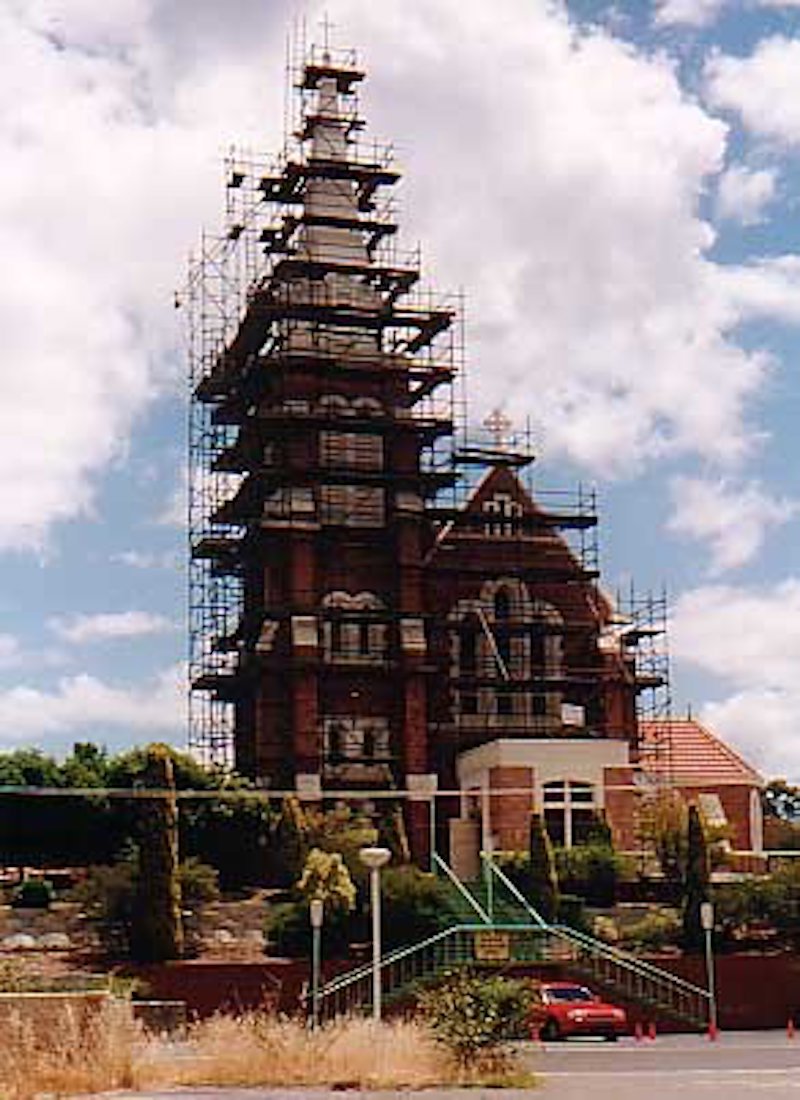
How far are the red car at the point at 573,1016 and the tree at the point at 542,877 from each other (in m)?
9.11

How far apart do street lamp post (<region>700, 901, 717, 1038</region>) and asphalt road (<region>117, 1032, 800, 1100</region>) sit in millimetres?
826

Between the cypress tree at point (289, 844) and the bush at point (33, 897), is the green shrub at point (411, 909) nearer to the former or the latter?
the cypress tree at point (289, 844)

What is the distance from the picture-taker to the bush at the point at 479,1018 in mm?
21484

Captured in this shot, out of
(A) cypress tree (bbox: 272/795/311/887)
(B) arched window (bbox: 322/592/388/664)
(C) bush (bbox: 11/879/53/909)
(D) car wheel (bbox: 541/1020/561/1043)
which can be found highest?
(B) arched window (bbox: 322/592/388/664)

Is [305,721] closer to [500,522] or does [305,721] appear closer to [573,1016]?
[500,522]

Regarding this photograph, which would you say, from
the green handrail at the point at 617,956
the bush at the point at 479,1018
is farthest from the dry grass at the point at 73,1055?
the green handrail at the point at 617,956

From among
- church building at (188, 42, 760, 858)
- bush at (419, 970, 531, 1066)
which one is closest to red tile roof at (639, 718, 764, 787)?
church building at (188, 42, 760, 858)

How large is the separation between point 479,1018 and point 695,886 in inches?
935

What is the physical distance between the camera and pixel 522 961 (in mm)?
42500

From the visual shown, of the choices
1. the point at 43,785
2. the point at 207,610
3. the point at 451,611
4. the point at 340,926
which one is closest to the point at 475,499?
the point at 451,611

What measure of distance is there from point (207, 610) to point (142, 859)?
21.3 m

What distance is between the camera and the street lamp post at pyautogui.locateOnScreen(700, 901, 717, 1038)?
126 feet

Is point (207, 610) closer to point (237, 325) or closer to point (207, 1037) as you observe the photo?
point (237, 325)

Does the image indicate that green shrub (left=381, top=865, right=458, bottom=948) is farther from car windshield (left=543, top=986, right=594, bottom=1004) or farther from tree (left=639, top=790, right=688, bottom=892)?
tree (left=639, top=790, right=688, bottom=892)
